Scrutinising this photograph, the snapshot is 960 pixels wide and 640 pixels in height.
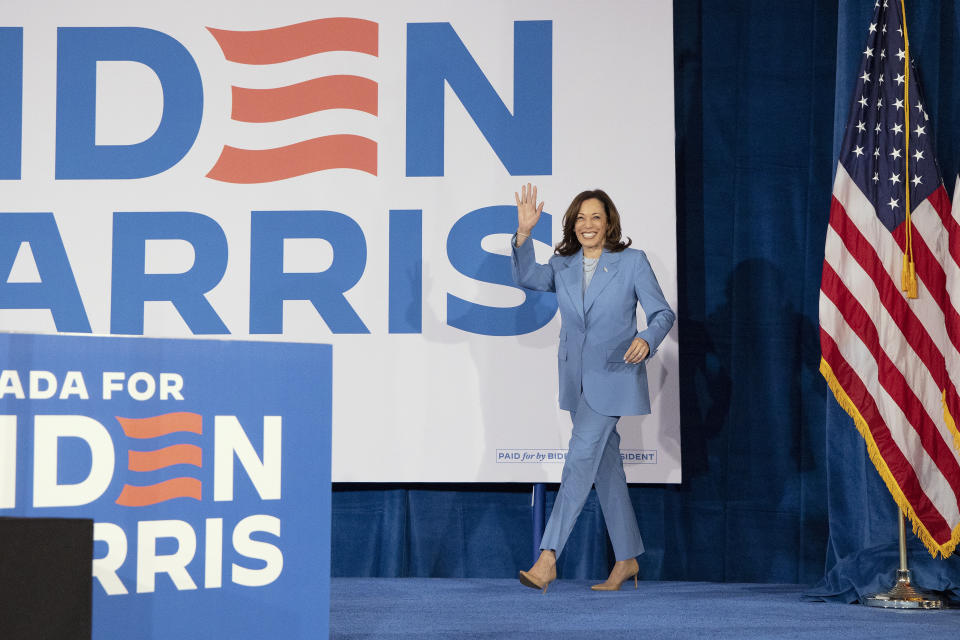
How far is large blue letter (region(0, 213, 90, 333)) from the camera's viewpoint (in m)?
4.61

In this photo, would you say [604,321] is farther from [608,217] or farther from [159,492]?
[159,492]

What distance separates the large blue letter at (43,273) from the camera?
4.61m

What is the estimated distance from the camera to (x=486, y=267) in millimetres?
4582

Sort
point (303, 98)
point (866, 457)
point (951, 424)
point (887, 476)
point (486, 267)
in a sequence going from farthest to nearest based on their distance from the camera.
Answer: point (303, 98) → point (486, 267) → point (866, 457) → point (887, 476) → point (951, 424)

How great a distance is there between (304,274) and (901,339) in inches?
95.9

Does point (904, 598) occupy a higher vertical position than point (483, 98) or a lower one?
lower

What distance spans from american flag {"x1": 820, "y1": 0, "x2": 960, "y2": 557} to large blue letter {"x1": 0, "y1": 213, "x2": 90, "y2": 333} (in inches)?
123

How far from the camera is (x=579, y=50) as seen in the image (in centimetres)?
463

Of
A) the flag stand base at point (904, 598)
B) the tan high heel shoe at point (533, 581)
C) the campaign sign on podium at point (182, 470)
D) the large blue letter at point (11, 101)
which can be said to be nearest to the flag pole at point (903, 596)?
the flag stand base at point (904, 598)

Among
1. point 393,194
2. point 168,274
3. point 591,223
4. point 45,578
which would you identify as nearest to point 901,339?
point 591,223

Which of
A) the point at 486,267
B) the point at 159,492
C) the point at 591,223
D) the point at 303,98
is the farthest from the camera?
the point at 303,98

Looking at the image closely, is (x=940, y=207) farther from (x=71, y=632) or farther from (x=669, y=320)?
(x=71, y=632)

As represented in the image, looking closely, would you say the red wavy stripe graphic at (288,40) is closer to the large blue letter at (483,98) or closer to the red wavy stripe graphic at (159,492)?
the large blue letter at (483,98)

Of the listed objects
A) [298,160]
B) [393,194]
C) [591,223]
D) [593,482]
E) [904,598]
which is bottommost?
[904,598]
